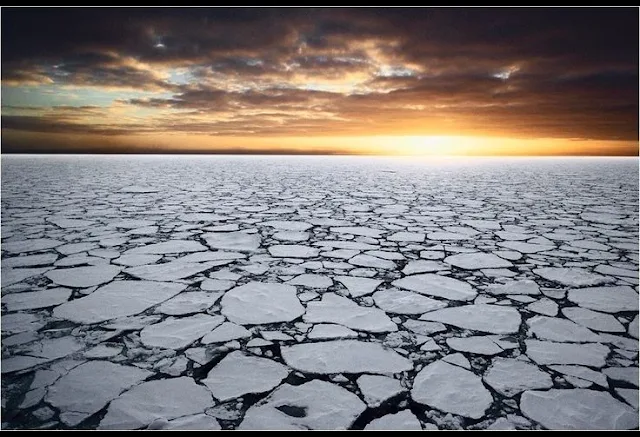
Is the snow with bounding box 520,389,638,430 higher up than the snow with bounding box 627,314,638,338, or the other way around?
the snow with bounding box 627,314,638,338

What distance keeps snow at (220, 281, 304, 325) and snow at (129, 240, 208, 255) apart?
98 cm

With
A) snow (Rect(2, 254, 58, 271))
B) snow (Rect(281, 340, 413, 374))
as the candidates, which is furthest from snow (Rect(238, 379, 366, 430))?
snow (Rect(2, 254, 58, 271))

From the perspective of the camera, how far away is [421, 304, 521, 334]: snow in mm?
1760

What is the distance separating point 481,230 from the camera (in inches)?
151

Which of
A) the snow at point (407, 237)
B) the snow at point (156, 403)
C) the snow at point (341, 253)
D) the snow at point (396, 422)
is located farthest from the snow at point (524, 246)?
the snow at point (156, 403)

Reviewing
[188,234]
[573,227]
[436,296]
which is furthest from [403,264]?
[573,227]

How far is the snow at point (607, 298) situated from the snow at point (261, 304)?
5.08ft

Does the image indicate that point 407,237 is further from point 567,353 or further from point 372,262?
point 567,353

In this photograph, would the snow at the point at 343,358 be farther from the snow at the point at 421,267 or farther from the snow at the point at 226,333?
the snow at the point at 421,267

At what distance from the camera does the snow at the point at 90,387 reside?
121 cm

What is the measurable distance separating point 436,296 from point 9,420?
1.87 m

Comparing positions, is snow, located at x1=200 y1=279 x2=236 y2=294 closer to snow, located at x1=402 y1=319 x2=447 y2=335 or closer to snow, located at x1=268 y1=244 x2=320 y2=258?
snow, located at x1=268 y1=244 x2=320 y2=258

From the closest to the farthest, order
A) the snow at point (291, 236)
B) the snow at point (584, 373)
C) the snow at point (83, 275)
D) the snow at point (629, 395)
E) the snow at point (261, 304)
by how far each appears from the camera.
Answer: the snow at point (629, 395)
the snow at point (584, 373)
the snow at point (261, 304)
the snow at point (83, 275)
the snow at point (291, 236)

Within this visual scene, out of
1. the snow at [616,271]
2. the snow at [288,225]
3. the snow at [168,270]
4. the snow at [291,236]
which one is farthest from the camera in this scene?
the snow at [288,225]
